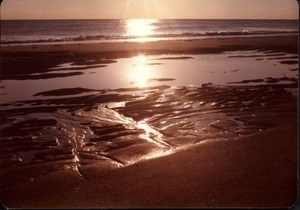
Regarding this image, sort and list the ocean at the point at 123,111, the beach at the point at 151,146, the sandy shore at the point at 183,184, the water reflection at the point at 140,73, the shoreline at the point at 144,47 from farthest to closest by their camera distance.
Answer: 1. the shoreline at the point at 144,47
2. the water reflection at the point at 140,73
3. the ocean at the point at 123,111
4. the beach at the point at 151,146
5. the sandy shore at the point at 183,184

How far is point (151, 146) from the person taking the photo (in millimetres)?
5453

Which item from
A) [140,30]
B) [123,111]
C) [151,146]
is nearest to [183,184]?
[151,146]

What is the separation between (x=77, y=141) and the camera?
5.78m

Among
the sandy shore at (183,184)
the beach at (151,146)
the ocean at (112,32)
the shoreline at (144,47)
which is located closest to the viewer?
the sandy shore at (183,184)


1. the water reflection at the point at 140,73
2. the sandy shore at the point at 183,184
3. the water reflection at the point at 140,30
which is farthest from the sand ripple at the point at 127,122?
the water reflection at the point at 140,30

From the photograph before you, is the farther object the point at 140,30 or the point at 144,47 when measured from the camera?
the point at 140,30

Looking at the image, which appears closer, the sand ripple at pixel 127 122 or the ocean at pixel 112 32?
the sand ripple at pixel 127 122

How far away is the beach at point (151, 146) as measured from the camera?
4004 millimetres

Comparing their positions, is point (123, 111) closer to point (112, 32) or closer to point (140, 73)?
point (140, 73)

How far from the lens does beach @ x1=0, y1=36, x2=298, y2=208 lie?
4004 mm

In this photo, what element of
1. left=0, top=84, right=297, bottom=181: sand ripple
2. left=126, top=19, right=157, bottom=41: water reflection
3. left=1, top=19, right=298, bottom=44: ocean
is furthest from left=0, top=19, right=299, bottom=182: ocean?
left=126, top=19, right=157, bottom=41: water reflection

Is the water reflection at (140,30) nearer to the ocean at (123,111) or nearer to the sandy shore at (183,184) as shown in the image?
the ocean at (123,111)

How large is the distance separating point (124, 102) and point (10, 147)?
119 inches

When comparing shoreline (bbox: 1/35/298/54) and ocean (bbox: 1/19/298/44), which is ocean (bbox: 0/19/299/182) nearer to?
shoreline (bbox: 1/35/298/54)
